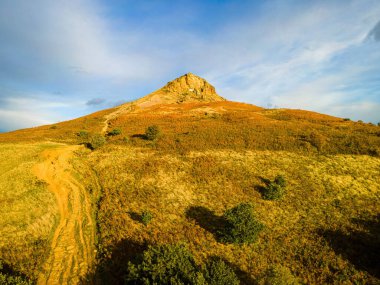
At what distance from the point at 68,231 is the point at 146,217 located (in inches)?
287

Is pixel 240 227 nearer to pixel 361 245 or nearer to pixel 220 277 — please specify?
pixel 220 277

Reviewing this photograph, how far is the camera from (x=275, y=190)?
25.2 metres

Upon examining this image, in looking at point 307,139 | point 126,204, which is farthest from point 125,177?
point 307,139

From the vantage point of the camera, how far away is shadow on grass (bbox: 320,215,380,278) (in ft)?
56.0

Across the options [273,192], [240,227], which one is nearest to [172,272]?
[240,227]

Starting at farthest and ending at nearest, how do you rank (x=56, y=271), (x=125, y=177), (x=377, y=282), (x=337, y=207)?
→ (x=125, y=177), (x=337, y=207), (x=56, y=271), (x=377, y=282)

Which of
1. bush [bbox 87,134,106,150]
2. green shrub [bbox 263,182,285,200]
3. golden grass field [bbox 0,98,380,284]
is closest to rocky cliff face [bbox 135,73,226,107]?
bush [bbox 87,134,106,150]

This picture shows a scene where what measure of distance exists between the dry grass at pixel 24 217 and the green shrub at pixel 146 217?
→ 7.90 m

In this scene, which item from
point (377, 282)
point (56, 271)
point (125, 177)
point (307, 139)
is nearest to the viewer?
point (377, 282)

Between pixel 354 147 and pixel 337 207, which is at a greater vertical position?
pixel 354 147

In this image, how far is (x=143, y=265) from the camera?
14.6 metres

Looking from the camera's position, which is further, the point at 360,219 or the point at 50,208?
the point at 50,208

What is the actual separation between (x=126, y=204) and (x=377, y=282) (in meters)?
21.1

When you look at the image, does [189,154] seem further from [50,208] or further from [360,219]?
[360,219]
